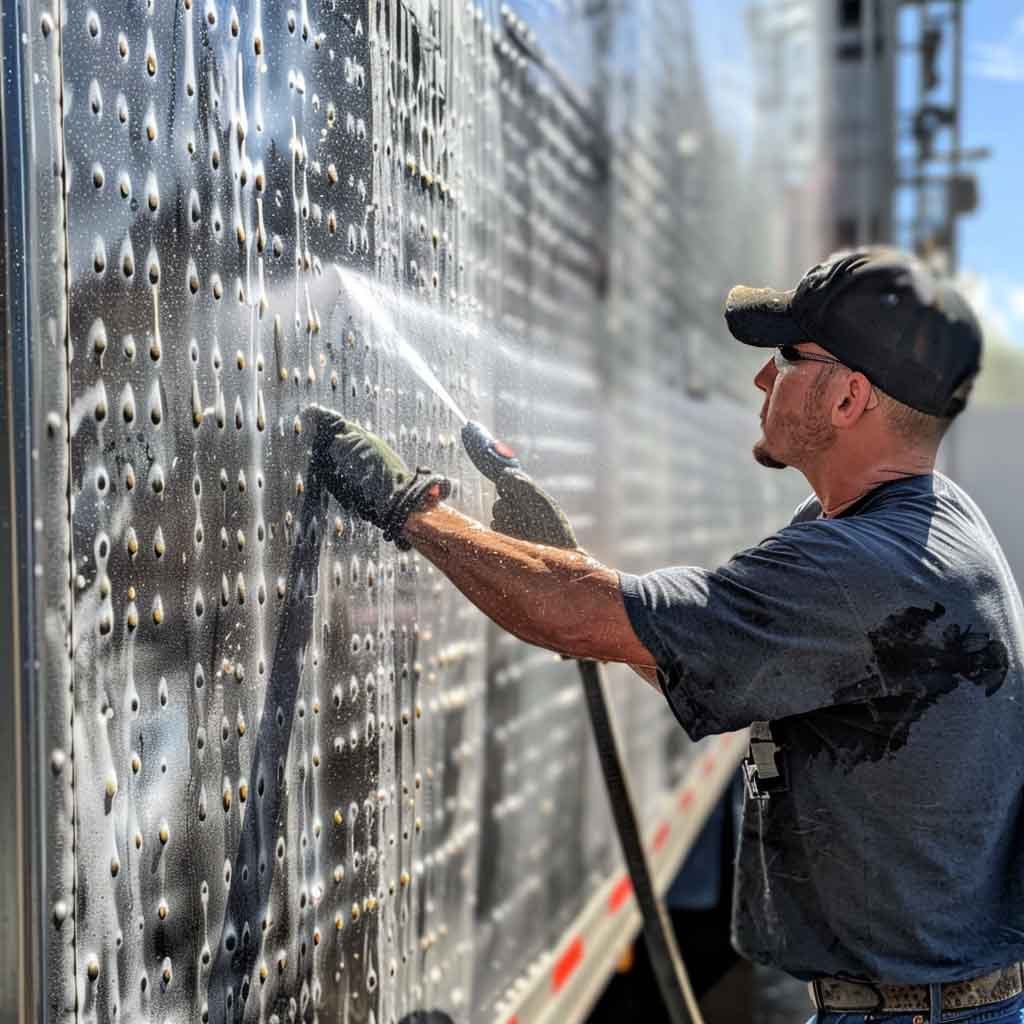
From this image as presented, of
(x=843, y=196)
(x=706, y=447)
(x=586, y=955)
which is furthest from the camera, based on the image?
(x=843, y=196)

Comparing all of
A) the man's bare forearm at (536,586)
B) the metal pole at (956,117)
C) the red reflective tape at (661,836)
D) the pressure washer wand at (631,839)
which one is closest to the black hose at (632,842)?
the pressure washer wand at (631,839)

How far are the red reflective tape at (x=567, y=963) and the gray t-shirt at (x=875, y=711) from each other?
877 millimetres

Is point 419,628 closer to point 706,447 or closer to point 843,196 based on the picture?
point 706,447

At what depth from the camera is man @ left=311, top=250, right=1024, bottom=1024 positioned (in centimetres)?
173

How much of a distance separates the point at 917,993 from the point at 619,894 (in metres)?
1.54

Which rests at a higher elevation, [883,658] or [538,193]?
[538,193]

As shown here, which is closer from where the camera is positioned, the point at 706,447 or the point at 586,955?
the point at 586,955

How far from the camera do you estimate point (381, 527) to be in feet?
5.84

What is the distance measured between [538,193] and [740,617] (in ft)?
3.87

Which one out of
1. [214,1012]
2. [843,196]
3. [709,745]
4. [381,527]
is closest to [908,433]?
[381,527]

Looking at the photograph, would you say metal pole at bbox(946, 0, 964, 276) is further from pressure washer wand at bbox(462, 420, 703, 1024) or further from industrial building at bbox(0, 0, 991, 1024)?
pressure washer wand at bbox(462, 420, 703, 1024)

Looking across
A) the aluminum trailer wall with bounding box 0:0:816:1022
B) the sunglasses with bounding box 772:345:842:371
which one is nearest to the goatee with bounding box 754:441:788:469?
the sunglasses with bounding box 772:345:842:371

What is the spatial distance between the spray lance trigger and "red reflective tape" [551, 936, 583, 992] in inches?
46.6

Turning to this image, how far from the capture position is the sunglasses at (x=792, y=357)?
6.22 ft
